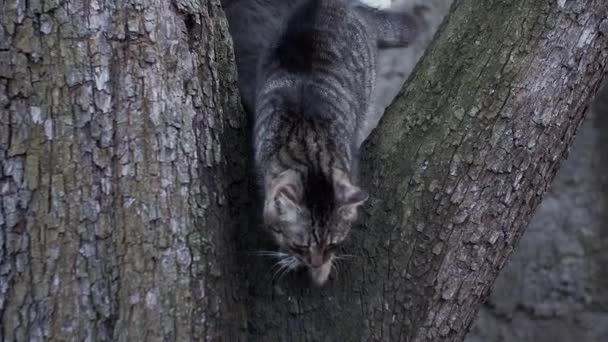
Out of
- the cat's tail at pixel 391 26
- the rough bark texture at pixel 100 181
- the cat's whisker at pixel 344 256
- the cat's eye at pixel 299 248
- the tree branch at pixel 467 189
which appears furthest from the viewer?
the cat's tail at pixel 391 26

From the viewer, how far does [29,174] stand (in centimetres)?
185

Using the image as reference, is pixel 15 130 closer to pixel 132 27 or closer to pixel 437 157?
pixel 132 27

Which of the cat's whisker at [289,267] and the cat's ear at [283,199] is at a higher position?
the cat's ear at [283,199]

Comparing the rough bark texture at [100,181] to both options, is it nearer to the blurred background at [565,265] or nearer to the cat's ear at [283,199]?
the cat's ear at [283,199]

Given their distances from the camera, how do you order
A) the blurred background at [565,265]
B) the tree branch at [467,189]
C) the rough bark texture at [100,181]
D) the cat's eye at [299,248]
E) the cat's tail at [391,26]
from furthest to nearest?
the blurred background at [565,265]
the cat's tail at [391,26]
the cat's eye at [299,248]
the tree branch at [467,189]
the rough bark texture at [100,181]

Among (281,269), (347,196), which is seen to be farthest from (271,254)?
(347,196)

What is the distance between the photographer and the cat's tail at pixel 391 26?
3.34 m

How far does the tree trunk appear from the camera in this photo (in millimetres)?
1862

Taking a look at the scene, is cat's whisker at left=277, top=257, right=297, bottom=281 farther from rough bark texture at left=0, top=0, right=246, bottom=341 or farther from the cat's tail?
the cat's tail

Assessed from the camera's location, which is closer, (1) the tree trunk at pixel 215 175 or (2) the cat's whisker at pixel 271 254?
(1) the tree trunk at pixel 215 175

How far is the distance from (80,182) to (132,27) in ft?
1.31

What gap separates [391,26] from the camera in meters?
3.39

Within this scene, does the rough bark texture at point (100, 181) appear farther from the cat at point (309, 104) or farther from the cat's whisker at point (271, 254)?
the cat at point (309, 104)

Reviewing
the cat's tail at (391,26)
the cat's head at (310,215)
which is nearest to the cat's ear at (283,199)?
the cat's head at (310,215)
